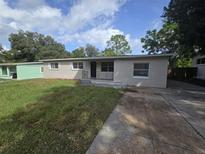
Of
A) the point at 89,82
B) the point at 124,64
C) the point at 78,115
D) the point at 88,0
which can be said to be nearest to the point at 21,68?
the point at 89,82

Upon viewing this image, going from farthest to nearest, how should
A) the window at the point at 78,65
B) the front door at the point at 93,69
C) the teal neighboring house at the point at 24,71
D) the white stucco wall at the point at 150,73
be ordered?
the teal neighboring house at the point at 24,71
the front door at the point at 93,69
the window at the point at 78,65
the white stucco wall at the point at 150,73

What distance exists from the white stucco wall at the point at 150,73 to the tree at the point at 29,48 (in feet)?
90.6

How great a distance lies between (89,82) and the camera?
11.9 meters

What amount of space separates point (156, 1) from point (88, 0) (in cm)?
584

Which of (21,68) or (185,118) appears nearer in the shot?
(185,118)

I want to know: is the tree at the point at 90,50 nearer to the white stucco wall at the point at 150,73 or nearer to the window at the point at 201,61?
the window at the point at 201,61

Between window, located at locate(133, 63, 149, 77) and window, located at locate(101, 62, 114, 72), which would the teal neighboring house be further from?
window, located at locate(133, 63, 149, 77)

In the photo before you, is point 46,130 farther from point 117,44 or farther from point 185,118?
point 117,44

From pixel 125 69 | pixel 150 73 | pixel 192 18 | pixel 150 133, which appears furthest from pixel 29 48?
pixel 150 133

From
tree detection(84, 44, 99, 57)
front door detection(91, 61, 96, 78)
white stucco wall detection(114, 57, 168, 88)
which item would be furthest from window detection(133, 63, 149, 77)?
tree detection(84, 44, 99, 57)

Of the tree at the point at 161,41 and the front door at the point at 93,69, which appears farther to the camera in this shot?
the tree at the point at 161,41

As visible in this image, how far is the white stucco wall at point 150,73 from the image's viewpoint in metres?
10.2

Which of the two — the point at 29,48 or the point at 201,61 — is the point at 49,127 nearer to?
the point at 201,61

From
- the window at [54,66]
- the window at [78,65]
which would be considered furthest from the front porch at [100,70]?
the window at [54,66]
